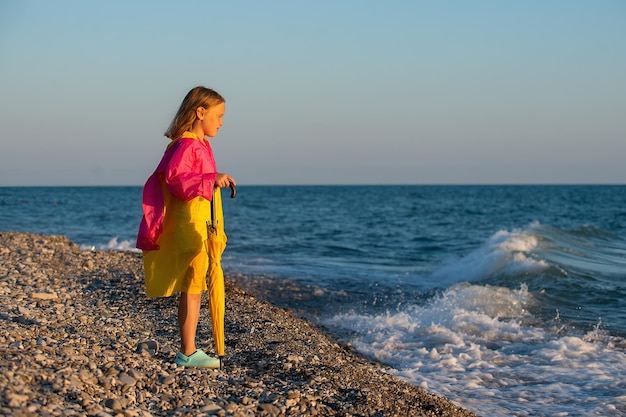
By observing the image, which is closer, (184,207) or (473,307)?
(184,207)

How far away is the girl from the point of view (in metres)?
4.46

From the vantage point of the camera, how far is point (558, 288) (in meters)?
12.1

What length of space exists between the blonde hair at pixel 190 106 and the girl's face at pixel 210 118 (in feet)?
0.10

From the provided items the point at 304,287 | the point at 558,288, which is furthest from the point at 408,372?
the point at 558,288

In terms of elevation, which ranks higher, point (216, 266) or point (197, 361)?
point (216, 266)

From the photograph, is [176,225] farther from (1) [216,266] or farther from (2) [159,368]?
(2) [159,368]

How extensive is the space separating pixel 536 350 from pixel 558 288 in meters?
4.79

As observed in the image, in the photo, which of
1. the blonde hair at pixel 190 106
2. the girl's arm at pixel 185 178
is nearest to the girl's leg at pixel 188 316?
the girl's arm at pixel 185 178

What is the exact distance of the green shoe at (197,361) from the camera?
4.81 metres

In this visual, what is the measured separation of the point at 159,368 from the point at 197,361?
0.93ft

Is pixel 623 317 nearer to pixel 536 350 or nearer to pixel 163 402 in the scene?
pixel 536 350

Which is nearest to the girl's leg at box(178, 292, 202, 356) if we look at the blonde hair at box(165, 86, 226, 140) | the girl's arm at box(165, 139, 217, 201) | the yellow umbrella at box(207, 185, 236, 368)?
the yellow umbrella at box(207, 185, 236, 368)

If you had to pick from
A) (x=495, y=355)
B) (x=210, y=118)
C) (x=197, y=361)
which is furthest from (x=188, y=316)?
(x=495, y=355)

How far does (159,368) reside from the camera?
467 centimetres
